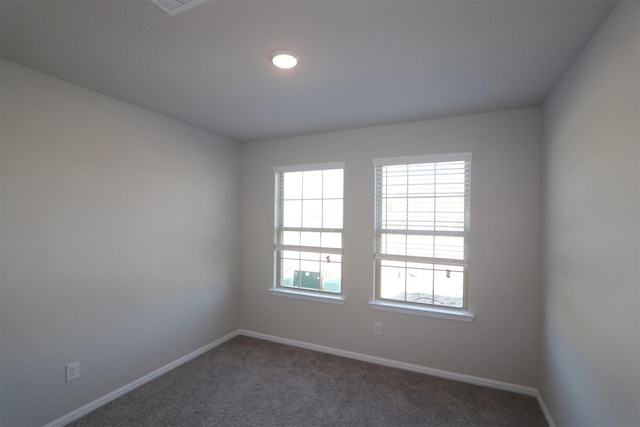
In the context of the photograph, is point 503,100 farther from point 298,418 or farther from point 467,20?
point 298,418

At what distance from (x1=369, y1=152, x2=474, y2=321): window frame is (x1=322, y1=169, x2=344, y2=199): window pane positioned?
0.44 m

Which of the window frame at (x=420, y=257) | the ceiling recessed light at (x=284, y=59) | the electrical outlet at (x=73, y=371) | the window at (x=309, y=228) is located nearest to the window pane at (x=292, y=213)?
the window at (x=309, y=228)

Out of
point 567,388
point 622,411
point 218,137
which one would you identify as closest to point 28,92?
point 218,137

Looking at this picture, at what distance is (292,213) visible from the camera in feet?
12.6

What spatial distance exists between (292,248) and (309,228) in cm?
34

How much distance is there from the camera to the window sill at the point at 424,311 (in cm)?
289

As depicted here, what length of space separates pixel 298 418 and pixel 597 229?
7.74 feet

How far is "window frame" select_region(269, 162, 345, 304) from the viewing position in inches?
138

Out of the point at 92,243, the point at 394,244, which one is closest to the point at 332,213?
the point at 394,244

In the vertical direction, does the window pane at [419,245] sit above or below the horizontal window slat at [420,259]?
above

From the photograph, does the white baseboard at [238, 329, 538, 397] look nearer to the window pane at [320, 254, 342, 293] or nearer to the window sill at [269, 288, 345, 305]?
the window sill at [269, 288, 345, 305]

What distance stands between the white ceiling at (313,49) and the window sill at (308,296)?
206 cm

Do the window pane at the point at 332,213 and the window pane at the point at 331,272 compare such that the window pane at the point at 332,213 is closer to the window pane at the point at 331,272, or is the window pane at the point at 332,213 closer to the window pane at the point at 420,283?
the window pane at the point at 331,272

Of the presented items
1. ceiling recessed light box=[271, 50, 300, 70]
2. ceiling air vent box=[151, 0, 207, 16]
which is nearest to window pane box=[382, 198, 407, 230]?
ceiling recessed light box=[271, 50, 300, 70]
